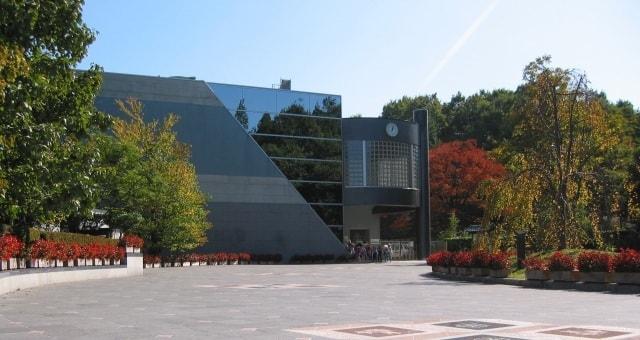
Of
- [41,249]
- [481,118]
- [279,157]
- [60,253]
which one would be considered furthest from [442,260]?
[481,118]

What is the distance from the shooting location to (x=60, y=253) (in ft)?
88.7

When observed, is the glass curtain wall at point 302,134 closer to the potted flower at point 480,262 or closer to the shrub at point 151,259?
the shrub at point 151,259

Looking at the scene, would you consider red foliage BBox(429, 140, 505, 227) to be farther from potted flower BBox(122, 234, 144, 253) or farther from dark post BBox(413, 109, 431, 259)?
potted flower BBox(122, 234, 144, 253)

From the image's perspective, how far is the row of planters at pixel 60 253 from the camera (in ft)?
70.4

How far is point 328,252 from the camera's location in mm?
58062

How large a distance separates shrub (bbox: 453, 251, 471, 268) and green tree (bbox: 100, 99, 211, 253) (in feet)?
61.1

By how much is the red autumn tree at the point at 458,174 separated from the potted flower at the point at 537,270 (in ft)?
143

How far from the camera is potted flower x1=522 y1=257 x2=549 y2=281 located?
23500 mm

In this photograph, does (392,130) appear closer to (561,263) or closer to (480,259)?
(480,259)

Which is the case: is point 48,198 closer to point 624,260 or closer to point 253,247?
point 624,260

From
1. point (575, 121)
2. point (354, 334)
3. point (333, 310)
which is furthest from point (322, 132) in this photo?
point (354, 334)

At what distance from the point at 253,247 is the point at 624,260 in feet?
123

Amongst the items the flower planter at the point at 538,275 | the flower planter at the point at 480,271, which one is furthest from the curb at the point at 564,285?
the flower planter at the point at 480,271

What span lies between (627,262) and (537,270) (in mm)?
3274
